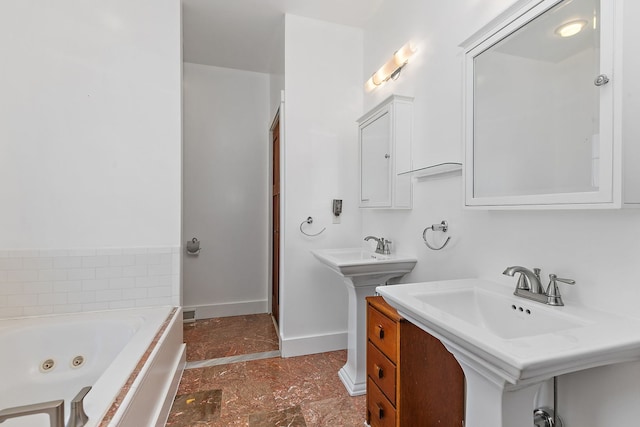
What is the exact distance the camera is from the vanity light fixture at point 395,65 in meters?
1.88

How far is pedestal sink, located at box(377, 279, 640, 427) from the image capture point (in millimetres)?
658

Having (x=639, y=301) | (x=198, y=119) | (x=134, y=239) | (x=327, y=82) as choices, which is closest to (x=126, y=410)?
(x=134, y=239)

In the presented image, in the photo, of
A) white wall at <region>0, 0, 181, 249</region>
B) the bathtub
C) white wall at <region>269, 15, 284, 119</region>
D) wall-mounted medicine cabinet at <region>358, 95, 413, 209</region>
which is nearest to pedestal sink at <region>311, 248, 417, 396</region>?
wall-mounted medicine cabinet at <region>358, 95, 413, 209</region>

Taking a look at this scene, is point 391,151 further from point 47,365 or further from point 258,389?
point 47,365

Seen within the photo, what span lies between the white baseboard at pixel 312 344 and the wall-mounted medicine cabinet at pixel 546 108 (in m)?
1.75

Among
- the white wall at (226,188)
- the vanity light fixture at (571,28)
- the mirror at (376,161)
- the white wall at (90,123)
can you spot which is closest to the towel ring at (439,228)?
the mirror at (376,161)

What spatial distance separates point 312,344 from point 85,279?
1.74 meters

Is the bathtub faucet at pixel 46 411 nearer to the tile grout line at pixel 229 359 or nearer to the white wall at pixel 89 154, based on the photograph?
the white wall at pixel 89 154

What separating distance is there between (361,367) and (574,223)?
146 cm

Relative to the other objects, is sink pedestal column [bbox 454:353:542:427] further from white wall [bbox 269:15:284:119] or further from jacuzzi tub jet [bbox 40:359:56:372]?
white wall [bbox 269:15:284:119]

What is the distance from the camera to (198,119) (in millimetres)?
3160

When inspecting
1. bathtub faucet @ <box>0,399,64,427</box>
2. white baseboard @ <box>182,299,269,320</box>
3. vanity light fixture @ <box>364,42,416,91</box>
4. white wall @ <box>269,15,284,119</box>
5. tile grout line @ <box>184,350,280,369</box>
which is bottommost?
tile grout line @ <box>184,350,280,369</box>

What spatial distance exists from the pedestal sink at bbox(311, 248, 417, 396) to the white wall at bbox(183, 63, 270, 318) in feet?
5.46

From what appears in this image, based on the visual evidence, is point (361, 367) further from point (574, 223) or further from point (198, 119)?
point (198, 119)
